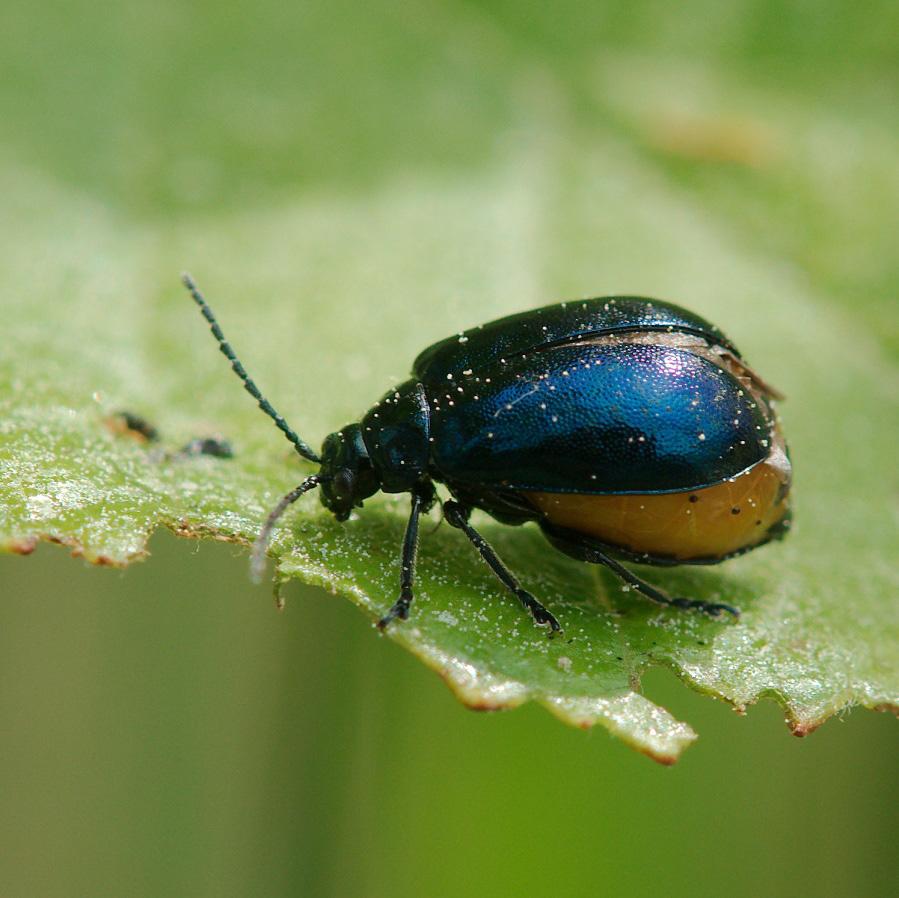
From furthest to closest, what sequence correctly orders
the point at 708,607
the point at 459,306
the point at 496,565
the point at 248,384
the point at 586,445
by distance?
the point at 459,306, the point at 248,384, the point at 708,607, the point at 496,565, the point at 586,445

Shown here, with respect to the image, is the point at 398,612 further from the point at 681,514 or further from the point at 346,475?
the point at 681,514

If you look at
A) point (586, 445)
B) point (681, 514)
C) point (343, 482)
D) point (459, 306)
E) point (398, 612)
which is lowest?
point (398, 612)

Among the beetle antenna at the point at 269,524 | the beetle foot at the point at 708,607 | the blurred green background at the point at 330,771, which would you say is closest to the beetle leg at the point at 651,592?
the beetle foot at the point at 708,607

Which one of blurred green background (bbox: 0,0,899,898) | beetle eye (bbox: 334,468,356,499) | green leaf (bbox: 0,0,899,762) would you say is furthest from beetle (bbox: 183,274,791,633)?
blurred green background (bbox: 0,0,899,898)

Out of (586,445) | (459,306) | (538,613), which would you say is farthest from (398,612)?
(459,306)

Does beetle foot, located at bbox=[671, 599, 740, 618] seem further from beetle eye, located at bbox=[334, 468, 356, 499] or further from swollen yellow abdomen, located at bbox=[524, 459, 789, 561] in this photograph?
beetle eye, located at bbox=[334, 468, 356, 499]

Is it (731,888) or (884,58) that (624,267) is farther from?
(731,888)

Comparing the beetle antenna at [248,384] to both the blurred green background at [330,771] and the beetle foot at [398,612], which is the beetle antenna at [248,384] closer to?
the blurred green background at [330,771]
